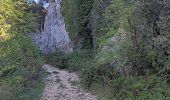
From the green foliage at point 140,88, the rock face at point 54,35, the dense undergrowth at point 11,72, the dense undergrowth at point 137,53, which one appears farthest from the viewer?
the rock face at point 54,35

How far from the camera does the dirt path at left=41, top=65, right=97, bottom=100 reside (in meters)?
Result: 13.6

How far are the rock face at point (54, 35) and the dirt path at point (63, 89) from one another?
7.93m

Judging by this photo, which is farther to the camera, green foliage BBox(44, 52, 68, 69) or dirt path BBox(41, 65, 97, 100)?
green foliage BBox(44, 52, 68, 69)

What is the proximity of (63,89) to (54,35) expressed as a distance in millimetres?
14392

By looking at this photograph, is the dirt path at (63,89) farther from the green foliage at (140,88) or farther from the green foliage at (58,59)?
the green foliage at (58,59)

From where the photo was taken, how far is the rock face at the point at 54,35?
28.3 m

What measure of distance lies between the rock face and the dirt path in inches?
312

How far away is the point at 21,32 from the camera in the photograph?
60.6 ft

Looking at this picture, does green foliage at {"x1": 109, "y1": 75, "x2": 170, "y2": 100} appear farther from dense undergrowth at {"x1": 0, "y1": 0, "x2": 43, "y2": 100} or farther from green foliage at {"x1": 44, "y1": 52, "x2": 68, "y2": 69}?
green foliage at {"x1": 44, "y1": 52, "x2": 68, "y2": 69}

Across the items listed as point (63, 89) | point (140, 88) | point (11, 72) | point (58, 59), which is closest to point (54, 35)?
point (58, 59)

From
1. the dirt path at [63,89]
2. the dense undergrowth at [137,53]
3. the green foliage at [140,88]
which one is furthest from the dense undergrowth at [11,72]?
the green foliage at [140,88]

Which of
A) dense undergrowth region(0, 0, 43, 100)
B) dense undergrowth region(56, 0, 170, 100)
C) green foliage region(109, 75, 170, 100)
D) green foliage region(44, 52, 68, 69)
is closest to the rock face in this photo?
green foliage region(44, 52, 68, 69)

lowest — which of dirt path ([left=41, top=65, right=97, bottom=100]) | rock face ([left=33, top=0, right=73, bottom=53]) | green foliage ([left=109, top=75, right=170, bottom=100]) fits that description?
dirt path ([left=41, top=65, right=97, bottom=100])

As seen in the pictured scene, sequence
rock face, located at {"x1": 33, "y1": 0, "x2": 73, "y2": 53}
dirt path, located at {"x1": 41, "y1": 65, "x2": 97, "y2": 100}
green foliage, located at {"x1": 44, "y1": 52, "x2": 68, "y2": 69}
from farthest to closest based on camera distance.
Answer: rock face, located at {"x1": 33, "y1": 0, "x2": 73, "y2": 53} < green foliage, located at {"x1": 44, "y1": 52, "x2": 68, "y2": 69} < dirt path, located at {"x1": 41, "y1": 65, "x2": 97, "y2": 100}
